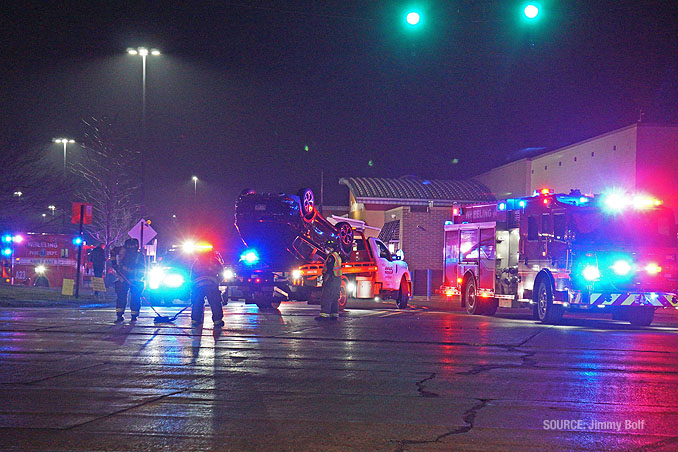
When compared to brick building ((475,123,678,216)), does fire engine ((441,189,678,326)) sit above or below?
below

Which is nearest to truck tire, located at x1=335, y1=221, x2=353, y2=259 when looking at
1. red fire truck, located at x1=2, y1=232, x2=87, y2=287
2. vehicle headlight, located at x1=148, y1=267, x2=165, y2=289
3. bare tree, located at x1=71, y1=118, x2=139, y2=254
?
vehicle headlight, located at x1=148, y1=267, x2=165, y2=289

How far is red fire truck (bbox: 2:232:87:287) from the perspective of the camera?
118 feet

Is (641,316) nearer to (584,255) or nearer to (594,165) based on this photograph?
(584,255)

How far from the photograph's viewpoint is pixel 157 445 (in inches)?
245

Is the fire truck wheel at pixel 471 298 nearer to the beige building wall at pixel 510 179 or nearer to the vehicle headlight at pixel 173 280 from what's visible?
the vehicle headlight at pixel 173 280

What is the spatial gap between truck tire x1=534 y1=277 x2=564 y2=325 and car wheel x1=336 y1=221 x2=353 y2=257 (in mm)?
5994

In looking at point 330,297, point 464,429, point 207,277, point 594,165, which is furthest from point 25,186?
point 464,429

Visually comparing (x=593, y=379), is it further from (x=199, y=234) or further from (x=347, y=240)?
(x=199, y=234)

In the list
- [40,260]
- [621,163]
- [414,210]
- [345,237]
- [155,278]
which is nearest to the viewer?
[155,278]

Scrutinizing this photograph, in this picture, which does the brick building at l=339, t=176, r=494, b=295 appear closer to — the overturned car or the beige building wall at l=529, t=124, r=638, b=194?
the beige building wall at l=529, t=124, r=638, b=194

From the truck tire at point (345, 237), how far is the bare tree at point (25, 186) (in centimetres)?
1204

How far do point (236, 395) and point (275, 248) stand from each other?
1416 centimetres

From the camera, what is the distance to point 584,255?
18.0m

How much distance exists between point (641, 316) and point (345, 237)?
8.21 metres
